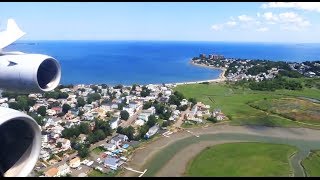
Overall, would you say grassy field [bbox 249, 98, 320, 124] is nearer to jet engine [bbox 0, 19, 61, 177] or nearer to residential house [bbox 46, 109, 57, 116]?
residential house [bbox 46, 109, 57, 116]

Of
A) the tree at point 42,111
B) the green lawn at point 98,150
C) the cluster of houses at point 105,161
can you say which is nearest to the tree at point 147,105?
the tree at point 42,111

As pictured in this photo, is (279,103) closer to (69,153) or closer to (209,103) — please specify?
(209,103)

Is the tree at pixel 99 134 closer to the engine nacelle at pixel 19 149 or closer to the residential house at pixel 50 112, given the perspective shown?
the residential house at pixel 50 112

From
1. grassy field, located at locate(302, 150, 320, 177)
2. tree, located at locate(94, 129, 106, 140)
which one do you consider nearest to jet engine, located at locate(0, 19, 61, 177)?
grassy field, located at locate(302, 150, 320, 177)

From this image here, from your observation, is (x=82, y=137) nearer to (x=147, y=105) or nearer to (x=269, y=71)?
(x=147, y=105)

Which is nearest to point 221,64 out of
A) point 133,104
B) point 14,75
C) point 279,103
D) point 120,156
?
point 279,103

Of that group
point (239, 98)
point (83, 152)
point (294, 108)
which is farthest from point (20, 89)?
point (239, 98)
